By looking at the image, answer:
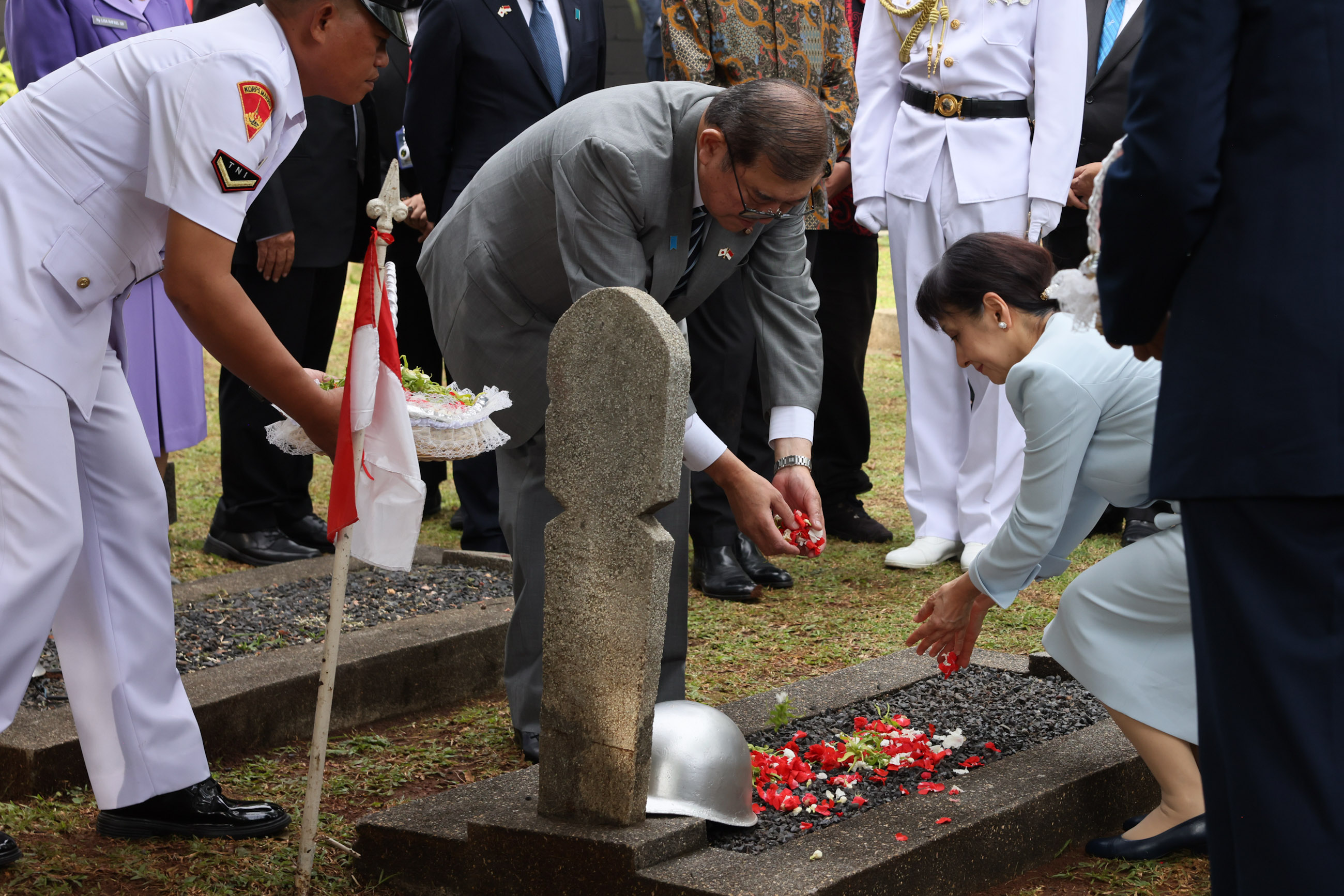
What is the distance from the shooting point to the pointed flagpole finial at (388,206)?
2.90m

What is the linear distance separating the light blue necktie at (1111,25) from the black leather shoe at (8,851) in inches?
210

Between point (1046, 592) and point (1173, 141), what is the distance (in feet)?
12.9

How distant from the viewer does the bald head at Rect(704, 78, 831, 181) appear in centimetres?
321

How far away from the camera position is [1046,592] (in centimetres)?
563

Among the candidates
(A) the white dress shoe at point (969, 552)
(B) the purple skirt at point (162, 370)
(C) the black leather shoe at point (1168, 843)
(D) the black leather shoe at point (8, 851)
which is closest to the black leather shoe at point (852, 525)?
(A) the white dress shoe at point (969, 552)

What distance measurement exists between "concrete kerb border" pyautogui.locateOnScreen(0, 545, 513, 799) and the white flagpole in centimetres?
97

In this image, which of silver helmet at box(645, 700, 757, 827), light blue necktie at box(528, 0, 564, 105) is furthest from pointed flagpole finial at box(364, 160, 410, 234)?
light blue necktie at box(528, 0, 564, 105)

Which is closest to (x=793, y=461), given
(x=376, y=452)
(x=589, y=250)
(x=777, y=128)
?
(x=589, y=250)

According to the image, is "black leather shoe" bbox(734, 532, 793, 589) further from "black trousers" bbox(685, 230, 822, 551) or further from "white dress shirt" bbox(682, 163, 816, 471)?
"white dress shirt" bbox(682, 163, 816, 471)

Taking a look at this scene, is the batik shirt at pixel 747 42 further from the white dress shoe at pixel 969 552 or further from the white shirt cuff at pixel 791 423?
the white shirt cuff at pixel 791 423

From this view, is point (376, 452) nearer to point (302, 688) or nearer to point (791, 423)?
point (791, 423)

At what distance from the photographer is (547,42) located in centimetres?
597

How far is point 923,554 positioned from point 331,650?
11.6ft

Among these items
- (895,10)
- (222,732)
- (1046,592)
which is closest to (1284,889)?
(222,732)
